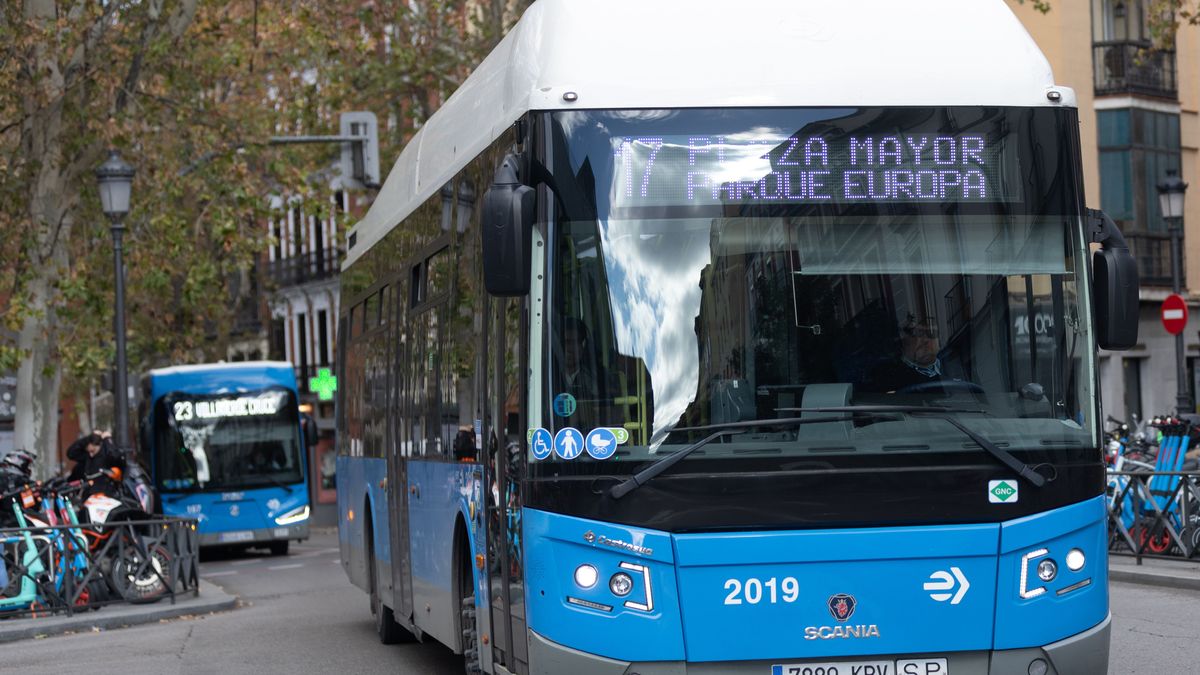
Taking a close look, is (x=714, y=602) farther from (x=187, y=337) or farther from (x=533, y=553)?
(x=187, y=337)

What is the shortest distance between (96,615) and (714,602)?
466 inches

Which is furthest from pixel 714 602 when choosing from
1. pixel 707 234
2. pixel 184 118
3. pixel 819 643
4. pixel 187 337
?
pixel 187 337

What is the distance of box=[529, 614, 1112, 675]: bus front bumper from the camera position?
742 cm

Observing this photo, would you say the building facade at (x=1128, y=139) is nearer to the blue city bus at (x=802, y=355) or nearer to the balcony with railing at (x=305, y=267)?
the balcony with railing at (x=305, y=267)

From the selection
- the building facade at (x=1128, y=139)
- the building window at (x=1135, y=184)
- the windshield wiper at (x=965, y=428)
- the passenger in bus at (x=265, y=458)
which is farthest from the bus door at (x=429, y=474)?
the building window at (x=1135, y=184)

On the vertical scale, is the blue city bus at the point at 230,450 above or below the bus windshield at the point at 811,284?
below

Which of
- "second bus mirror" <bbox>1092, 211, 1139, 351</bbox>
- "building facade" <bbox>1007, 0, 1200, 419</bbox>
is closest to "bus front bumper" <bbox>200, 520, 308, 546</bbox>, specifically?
"building facade" <bbox>1007, 0, 1200, 419</bbox>

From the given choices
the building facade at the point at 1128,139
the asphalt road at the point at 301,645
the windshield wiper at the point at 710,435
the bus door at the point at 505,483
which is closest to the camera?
the windshield wiper at the point at 710,435

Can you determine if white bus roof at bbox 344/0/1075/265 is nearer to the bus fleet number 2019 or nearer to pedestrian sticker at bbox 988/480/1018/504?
pedestrian sticker at bbox 988/480/1018/504

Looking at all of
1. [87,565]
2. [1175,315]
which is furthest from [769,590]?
[1175,315]

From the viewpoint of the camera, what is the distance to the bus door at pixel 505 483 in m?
8.00

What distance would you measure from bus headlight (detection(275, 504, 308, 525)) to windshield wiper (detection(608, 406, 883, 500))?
25.2 meters

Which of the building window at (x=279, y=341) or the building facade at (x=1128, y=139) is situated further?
the building window at (x=279, y=341)

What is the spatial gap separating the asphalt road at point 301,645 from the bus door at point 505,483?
12.6 ft
